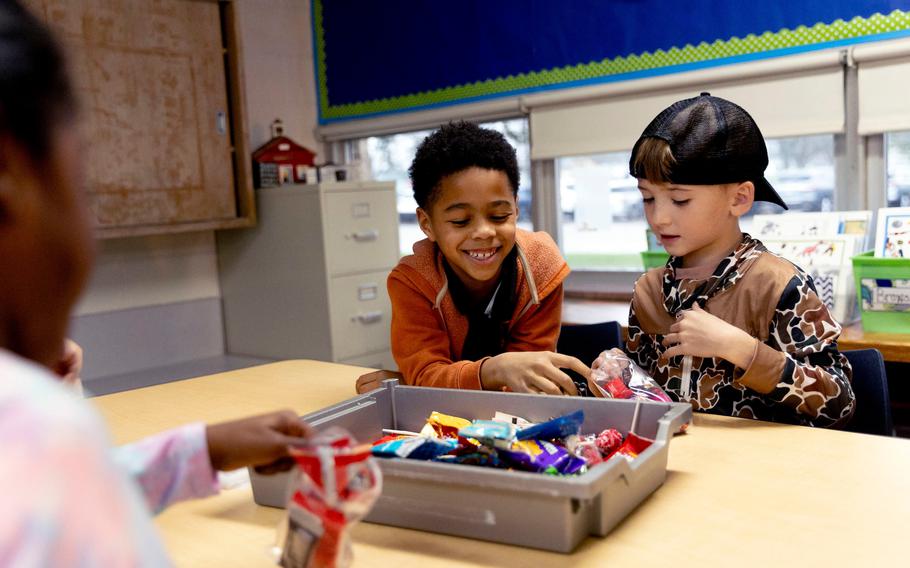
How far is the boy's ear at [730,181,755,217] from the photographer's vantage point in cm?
135

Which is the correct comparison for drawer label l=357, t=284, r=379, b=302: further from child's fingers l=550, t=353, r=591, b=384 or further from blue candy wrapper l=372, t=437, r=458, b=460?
blue candy wrapper l=372, t=437, r=458, b=460

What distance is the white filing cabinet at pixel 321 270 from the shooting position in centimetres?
312

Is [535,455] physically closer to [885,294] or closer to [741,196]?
[741,196]

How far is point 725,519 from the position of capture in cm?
79

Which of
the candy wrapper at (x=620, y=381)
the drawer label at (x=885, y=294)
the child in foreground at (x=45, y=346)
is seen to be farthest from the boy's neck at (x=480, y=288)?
the child in foreground at (x=45, y=346)

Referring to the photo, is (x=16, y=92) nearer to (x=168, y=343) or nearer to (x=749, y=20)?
(x=749, y=20)

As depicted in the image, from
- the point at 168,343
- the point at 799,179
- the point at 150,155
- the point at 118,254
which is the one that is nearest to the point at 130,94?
the point at 150,155

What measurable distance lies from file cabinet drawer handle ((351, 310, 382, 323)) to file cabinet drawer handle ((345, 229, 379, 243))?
0.95ft

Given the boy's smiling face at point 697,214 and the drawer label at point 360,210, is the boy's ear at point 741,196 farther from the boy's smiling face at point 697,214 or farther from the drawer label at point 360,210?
the drawer label at point 360,210

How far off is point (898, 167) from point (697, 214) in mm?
1601

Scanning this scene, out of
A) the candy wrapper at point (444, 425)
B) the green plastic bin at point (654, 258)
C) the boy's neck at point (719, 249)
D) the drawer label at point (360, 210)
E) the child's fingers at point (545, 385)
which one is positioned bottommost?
the candy wrapper at point (444, 425)

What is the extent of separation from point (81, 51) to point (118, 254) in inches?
32.0

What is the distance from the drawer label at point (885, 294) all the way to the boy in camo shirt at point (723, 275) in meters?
0.75

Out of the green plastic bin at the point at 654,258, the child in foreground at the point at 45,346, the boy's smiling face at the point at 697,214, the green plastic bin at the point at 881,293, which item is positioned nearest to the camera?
the child in foreground at the point at 45,346
